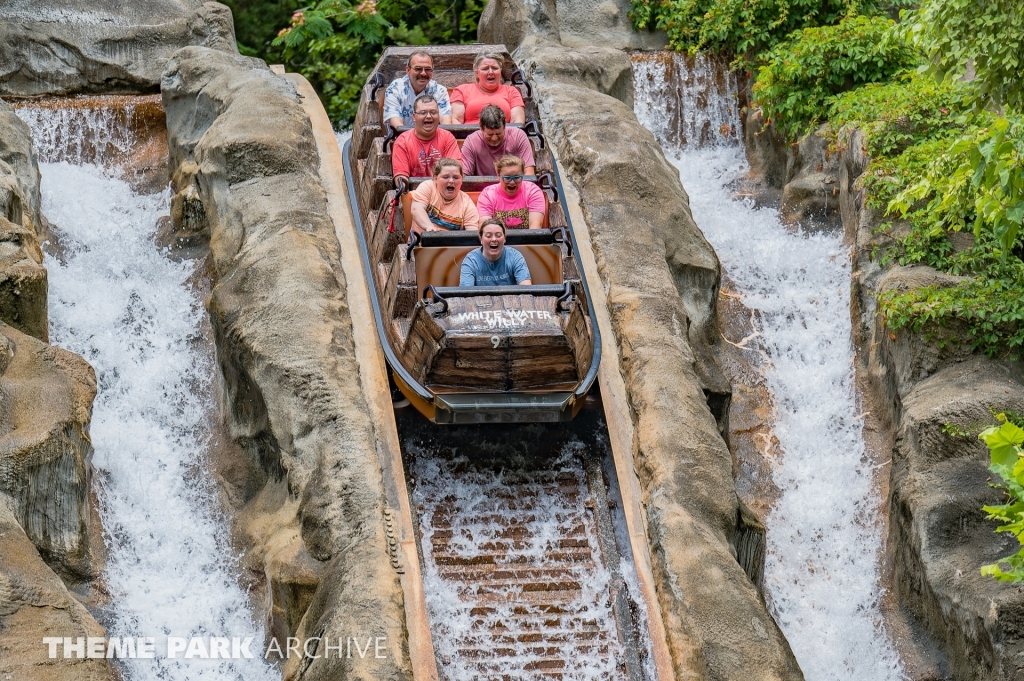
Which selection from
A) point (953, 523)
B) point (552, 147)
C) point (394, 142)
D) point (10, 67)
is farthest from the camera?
point (10, 67)

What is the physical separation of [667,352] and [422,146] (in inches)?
100

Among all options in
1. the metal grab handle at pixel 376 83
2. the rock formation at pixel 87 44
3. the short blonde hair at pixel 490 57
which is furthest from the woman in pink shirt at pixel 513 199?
the rock formation at pixel 87 44

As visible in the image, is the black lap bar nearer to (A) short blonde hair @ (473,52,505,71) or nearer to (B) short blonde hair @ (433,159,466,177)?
(B) short blonde hair @ (433,159,466,177)

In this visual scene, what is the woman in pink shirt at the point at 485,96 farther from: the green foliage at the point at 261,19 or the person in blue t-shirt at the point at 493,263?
the green foliage at the point at 261,19

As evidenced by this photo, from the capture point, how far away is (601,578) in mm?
9898

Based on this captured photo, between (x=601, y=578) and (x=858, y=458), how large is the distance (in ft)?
10.4

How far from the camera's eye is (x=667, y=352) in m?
11.1

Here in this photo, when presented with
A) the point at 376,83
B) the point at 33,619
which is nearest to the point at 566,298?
the point at 33,619

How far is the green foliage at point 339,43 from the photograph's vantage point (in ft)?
55.6

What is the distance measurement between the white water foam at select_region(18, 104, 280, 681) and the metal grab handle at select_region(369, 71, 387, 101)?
2.14 metres

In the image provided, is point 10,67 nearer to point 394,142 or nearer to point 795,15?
point 394,142

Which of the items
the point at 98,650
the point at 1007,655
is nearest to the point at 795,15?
the point at 1007,655

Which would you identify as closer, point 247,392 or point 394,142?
point 247,392

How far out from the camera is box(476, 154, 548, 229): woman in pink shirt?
436 inches
